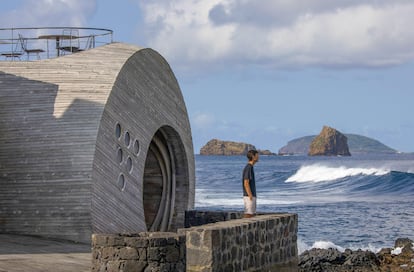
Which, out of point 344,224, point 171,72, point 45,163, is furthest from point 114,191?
point 344,224

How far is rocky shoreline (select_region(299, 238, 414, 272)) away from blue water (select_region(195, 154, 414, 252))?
7.13 meters

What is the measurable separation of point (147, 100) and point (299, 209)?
1142 inches

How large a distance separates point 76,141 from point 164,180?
6.09m

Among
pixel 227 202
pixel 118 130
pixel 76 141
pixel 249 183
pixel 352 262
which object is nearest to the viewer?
pixel 249 183

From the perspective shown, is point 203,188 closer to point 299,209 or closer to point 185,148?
point 299,209

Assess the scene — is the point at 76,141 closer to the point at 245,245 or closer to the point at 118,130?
the point at 118,130

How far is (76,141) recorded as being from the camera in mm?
22578

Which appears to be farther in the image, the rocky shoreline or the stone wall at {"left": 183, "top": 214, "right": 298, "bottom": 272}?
the rocky shoreline

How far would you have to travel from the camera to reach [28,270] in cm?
1636

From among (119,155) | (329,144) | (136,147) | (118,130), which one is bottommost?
(119,155)

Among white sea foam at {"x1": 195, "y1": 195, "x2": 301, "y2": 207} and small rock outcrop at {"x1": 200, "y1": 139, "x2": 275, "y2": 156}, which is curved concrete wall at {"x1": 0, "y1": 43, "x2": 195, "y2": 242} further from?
small rock outcrop at {"x1": 200, "y1": 139, "x2": 275, "y2": 156}

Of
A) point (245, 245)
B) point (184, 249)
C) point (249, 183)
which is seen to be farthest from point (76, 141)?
point (184, 249)

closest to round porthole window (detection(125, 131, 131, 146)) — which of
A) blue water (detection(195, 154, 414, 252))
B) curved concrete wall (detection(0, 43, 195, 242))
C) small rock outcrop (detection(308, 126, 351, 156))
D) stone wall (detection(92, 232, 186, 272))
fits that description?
curved concrete wall (detection(0, 43, 195, 242))

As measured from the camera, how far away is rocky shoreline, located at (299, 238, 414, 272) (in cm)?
2573
